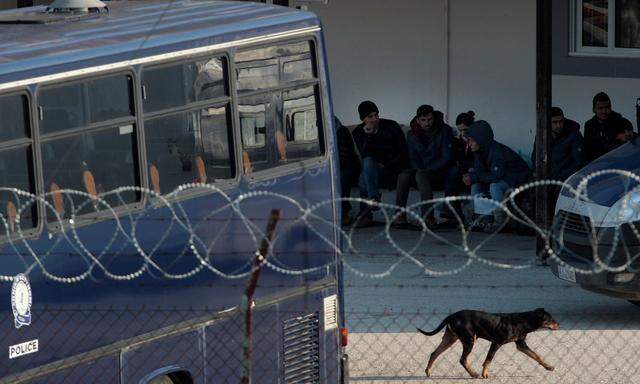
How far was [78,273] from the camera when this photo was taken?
779cm

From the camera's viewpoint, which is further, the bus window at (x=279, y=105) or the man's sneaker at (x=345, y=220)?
the man's sneaker at (x=345, y=220)

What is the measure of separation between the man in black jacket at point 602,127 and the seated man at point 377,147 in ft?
7.61

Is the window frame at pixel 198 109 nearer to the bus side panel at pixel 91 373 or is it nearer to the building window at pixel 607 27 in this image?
the bus side panel at pixel 91 373

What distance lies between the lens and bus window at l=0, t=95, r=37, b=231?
744cm

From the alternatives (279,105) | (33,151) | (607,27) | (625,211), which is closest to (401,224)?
(607,27)

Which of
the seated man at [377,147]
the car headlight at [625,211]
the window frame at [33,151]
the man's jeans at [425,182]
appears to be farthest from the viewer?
the seated man at [377,147]

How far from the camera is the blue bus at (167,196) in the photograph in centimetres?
759

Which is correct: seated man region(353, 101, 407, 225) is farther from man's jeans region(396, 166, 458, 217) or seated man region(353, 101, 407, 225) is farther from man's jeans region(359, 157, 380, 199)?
man's jeans region(396, 166, 458, 217)

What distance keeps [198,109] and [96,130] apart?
2.87 ft

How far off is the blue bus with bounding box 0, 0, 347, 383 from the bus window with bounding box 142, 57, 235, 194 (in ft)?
0.04

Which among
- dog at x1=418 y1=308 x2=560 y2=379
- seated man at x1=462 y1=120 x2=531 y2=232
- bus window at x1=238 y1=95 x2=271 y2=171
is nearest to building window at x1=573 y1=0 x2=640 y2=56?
seated man at x1=462 y1=120 x2=531 y2=232

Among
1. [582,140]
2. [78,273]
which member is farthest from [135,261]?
[582,140]

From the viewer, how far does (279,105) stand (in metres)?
9.34

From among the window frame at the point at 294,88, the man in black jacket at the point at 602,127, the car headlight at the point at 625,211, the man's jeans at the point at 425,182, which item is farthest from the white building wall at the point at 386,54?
the window frame at the point at 294,88
